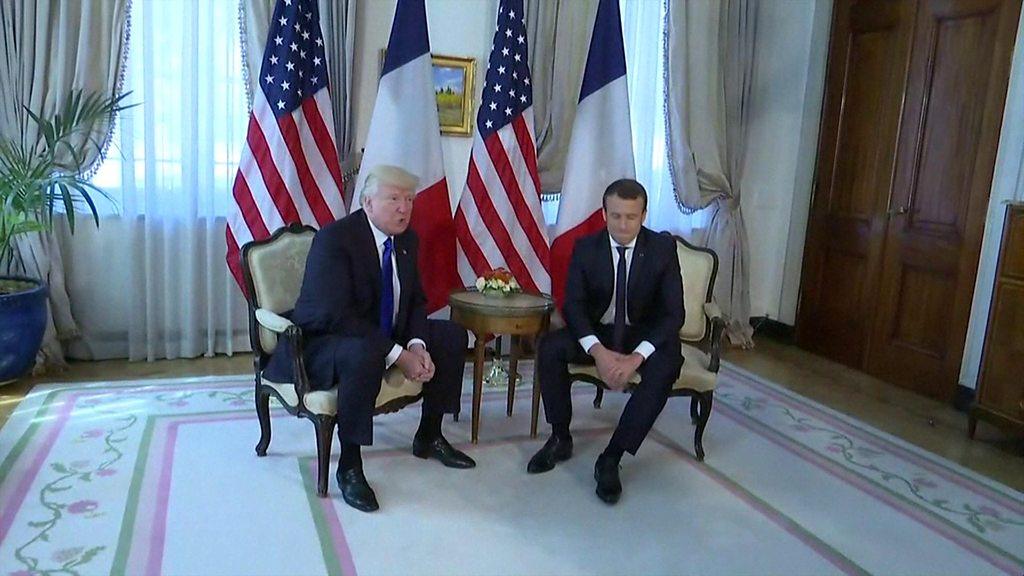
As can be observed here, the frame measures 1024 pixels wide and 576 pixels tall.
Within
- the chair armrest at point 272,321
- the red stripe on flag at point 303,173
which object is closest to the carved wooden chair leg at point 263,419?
the chair armrest at point 272,321

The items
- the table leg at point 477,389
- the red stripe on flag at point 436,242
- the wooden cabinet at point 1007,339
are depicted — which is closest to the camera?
the table leg at point 477,389

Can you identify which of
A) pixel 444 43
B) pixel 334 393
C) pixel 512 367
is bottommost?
pixel 512 367

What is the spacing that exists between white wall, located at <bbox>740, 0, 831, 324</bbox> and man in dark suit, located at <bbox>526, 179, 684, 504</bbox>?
260cm

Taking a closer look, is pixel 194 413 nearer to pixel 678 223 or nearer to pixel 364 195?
pixel 364 195

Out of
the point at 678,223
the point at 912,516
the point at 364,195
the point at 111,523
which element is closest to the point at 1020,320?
the point at 912,516

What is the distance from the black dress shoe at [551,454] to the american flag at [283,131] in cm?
188

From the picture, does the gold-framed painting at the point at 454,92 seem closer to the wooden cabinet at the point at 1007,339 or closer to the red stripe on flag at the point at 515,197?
the red stripe on flag at the point at 515,197

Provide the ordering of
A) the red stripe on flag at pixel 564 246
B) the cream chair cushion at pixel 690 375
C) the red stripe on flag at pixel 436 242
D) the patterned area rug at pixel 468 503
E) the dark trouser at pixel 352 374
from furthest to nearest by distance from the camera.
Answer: the red stripe on flag at pixel 564 246, the red stripe on flag at pixel 436 242, the cream chair cushion at pixel 690 375, the dark trouser at pixel 352 374, the patterned area rug at pixel 468 503

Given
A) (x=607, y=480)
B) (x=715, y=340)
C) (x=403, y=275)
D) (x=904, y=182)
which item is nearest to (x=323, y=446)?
(x=403, y=275)

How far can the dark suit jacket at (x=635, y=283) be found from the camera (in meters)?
3.04

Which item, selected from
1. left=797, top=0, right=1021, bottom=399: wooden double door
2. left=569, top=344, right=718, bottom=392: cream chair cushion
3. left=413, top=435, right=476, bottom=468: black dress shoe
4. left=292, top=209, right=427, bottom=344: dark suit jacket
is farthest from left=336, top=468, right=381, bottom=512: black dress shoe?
left=797, top=0, right=1021, bottom=399: wooden double door

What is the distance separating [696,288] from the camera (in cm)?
347

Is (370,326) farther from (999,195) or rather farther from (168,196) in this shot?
(999,195)

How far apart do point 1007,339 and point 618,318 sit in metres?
1.83
